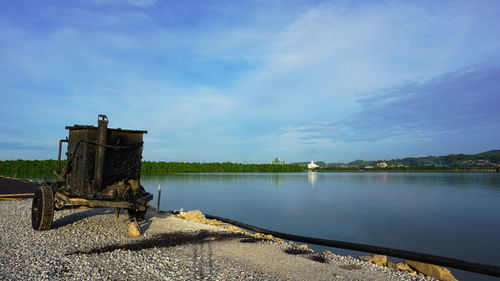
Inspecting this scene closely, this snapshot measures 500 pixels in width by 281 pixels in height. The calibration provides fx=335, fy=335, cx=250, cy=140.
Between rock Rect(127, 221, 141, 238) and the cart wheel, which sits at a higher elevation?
the cart wheel

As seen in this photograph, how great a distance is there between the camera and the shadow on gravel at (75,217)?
11.3 meters

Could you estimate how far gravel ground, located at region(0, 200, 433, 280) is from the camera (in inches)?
263

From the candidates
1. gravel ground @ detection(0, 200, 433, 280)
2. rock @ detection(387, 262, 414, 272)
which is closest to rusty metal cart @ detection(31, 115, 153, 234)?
gravel ground @ detection(0, 200, 433, 280)

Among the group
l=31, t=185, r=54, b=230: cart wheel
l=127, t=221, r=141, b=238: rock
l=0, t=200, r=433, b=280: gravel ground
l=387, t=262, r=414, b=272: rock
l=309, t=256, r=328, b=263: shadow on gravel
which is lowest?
l=387, t=262, r=414, b=272: rock

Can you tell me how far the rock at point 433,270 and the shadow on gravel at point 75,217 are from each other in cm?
1108

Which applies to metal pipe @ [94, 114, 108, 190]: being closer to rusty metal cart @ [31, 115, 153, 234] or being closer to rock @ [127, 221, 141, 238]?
rusty metal cart @ [31, 115, 153, 234]

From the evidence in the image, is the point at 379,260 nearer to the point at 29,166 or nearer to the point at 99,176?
the point at 99,176

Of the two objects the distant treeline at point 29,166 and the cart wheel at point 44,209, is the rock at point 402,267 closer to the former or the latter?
the cart wheel at point 44,209

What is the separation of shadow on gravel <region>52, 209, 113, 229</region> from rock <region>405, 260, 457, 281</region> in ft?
36.3

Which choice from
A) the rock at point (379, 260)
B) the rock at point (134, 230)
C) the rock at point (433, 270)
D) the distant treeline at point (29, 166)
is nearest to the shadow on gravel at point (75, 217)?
the rock at point (134, 230)

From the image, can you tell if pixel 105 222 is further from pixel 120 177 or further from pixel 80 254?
pixel 80 254

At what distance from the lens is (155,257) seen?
7902 mm

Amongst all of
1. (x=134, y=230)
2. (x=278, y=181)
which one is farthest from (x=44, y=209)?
(x=278, y=181)

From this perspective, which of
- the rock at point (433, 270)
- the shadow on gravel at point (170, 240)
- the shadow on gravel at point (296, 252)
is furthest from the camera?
the shadow on gravel at point (296, 252)
